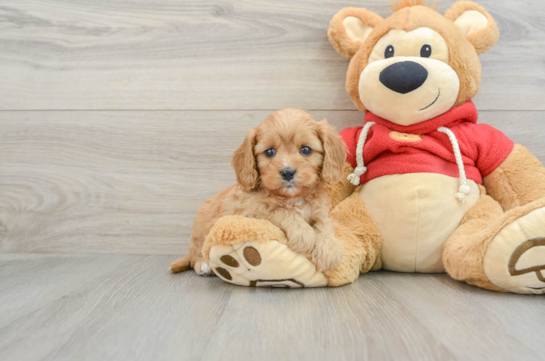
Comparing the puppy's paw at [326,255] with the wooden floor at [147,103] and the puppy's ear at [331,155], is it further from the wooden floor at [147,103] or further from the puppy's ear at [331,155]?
the wooden floor at [147,103]

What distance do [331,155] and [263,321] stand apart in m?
0.60

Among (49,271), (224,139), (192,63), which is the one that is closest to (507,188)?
(224,139)

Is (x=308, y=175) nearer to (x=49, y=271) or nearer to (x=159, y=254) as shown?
(x=159, y=254)

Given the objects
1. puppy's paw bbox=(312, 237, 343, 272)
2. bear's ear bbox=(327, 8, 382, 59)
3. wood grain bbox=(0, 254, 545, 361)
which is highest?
bear's ear bbox=(327, 8, 382, 59)

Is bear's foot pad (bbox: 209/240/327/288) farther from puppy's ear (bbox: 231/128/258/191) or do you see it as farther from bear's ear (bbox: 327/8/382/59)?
bear's ear (bbox: 327/8/382/59)

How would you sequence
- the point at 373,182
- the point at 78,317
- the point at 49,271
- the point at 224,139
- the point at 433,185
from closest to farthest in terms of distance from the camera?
the point at 78,317 → the point at 433,185 → the point at 373,182 → the point at 49,271 → the point at 224,139

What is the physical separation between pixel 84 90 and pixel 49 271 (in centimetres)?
87

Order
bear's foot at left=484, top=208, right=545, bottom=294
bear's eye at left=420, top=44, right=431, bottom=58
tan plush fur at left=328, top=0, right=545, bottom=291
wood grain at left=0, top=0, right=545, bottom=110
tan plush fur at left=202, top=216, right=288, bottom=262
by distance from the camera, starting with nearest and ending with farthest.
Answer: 1. bear's foot at left=484, top=208, right=545, bottom=294
2. tan plush fur at left=202, top=216, right=288, bottom=262
3. tan plush fur at left=328, top=0, right=545, bottom=291
4. bear's eye at left=420, top=44, right=431, bottom=58
5. wood grain at left=0, top=0, right=545, bottom=110

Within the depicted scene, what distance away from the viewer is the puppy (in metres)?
1.23

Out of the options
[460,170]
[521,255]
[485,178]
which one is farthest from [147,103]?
[521,255]

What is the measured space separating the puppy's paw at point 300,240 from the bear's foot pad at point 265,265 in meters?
0.02

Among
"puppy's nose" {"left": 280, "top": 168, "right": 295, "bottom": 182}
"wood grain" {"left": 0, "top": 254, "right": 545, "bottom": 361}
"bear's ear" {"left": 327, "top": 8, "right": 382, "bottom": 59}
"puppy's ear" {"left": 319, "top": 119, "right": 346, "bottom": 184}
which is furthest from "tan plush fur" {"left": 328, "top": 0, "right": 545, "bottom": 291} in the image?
"puppy's nose" {"left": 280, "top": 168, "right": 295, "bottom": 182}

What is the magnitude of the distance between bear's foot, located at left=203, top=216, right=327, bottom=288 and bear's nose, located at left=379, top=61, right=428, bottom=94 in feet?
2.16

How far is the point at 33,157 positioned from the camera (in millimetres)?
1922
